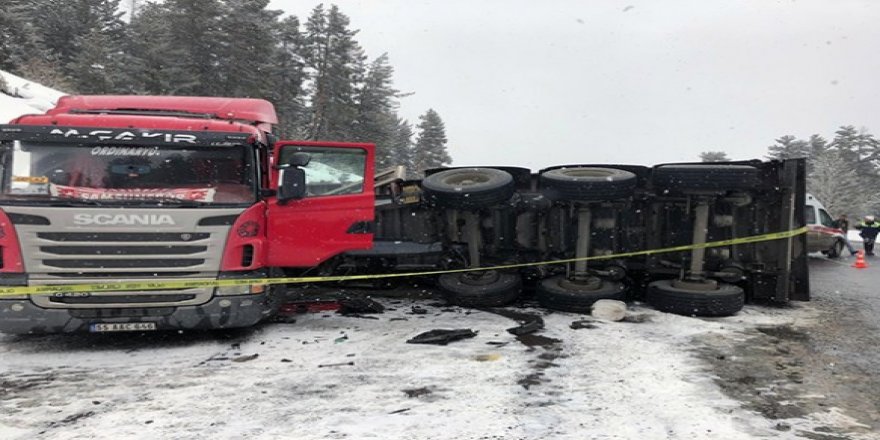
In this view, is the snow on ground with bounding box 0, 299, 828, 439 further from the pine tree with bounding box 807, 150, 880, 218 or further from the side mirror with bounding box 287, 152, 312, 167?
the pine tree with bounding box 807, 150, 880, 218

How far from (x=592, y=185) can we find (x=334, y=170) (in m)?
3.24

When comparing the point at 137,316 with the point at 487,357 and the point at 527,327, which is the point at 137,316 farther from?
the point at 527,327

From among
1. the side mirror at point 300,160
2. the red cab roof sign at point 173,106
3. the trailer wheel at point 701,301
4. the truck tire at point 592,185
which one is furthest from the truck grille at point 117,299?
the trailer wheel at point 701,301

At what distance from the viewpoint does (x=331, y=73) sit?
156 ft

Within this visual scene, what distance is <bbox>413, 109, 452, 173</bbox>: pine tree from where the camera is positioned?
222 ft

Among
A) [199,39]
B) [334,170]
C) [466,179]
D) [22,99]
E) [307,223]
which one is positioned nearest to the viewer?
[307,223]

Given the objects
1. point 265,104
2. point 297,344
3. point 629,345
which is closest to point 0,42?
point 265,104

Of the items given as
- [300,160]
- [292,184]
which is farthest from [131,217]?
[300,160]

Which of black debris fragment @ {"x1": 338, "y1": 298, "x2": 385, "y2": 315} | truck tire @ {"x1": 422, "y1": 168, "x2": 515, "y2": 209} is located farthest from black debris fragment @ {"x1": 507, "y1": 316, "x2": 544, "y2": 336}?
black debris fragment @ {"x1": 338, "y1": 298, "x2": 385, "y2": 315}

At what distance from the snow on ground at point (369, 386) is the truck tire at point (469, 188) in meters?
1.69

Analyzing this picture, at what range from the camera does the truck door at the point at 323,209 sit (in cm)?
640

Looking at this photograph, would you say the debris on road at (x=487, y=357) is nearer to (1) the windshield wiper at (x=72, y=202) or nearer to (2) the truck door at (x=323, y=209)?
(2) the truck door at (x=323, y=209)

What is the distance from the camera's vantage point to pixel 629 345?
581cm

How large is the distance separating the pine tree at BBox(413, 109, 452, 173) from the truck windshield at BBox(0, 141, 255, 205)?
61980 mm
